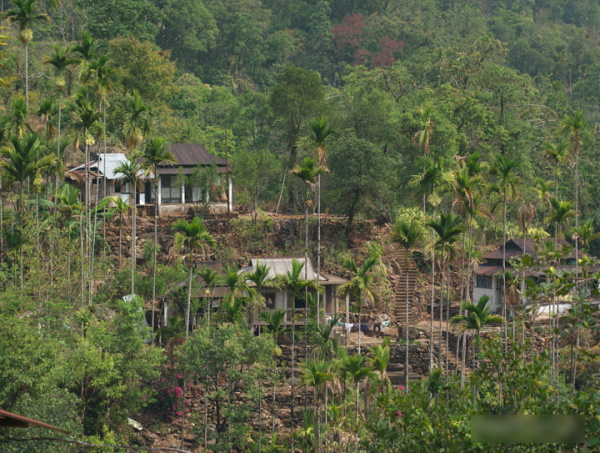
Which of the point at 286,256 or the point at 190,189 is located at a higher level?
the point at 190,189

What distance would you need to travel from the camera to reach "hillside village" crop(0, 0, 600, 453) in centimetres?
3244

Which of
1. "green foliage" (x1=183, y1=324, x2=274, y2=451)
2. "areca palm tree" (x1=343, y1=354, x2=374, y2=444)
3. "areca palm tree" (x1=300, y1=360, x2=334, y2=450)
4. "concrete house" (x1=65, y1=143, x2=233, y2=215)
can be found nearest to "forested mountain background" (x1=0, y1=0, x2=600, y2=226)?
"concrete house" (x1=65, y1=143, x2=233, y2=215)

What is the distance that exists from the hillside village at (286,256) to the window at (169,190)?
130mm

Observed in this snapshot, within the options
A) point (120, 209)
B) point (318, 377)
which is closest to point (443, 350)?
point (318, 377)

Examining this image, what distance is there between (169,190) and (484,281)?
61.5 feet

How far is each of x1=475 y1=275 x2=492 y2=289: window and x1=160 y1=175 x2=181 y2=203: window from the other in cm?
1774

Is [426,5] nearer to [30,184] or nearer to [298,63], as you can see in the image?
[298,63]

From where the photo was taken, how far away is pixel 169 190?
53938mm

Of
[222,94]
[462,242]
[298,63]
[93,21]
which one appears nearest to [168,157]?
[462,242]

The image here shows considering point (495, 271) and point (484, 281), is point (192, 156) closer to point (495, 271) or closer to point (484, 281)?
point (484, 281)

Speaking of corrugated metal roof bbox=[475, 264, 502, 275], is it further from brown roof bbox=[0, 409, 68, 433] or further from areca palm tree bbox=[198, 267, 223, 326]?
brown roof bbox=[0, 409, 68, 433]

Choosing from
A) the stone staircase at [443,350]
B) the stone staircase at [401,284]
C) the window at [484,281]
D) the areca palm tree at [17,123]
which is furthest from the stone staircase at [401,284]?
the areca palm tree at [17,123]

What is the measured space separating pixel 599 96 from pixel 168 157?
52.6 m

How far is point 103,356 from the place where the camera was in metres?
36.5
